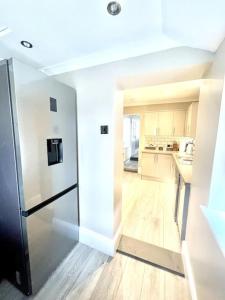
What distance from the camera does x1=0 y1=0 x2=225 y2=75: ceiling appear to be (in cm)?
82

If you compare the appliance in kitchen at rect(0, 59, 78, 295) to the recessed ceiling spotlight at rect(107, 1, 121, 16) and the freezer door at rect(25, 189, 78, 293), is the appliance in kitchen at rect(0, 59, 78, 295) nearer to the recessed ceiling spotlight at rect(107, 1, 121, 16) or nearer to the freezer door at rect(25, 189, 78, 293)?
the freezer door at rect(25, 189, 78, 293)

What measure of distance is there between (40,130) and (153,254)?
1.88 meters

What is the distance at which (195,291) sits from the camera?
1.18 m

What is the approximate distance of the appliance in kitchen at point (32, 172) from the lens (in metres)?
1.03

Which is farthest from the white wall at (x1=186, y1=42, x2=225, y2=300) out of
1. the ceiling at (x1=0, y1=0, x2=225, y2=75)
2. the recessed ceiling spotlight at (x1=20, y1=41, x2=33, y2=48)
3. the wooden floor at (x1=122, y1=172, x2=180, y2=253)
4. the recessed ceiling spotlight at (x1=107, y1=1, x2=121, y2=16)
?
the recessed ceiling spotlight at (x1=20, y1=41, x2=33, y2=48)

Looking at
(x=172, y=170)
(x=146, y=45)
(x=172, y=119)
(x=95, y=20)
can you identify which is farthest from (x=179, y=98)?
(x=95, y=20)

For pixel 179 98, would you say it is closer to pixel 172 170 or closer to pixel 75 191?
pixel 172 170

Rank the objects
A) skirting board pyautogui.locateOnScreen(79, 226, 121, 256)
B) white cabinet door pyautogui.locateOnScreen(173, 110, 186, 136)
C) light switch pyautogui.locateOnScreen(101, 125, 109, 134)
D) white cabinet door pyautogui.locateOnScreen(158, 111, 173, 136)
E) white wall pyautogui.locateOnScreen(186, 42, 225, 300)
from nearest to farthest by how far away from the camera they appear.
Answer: white wall pyautogui.locateOnScreen(186, 42, 225, 300) < light switch pyautogui.locateOnScreen(101, 125, 109, 134) < skirting board pyautogui.locateOnScreen(79, 226, 121, 256) < white cabinet door pyautogui.locateOnScreen(173, 110, 186, 136) < white cabinet door pyautogui.locateOnScreen(158, 111, 173, 136)

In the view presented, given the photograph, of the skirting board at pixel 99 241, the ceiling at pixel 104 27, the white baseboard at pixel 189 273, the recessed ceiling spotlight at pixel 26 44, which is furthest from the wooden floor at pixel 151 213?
the recessed ceiling spotlight at pixel 26 44

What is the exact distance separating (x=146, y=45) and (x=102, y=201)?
5.43 ft

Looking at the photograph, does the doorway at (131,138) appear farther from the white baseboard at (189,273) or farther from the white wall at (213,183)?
the white wall at (213,183)

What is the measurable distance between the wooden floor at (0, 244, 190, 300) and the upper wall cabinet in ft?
11.1

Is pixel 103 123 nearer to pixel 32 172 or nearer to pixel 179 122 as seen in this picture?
pixel 32 172

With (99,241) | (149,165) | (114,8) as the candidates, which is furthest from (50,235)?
(149,165)
